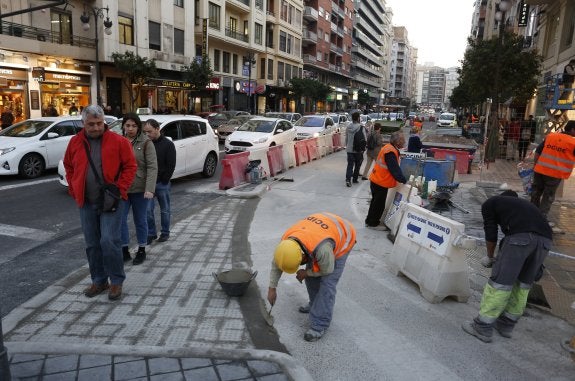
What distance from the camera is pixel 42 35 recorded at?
23.8 m

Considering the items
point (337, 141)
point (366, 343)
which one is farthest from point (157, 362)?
point (337, 141)

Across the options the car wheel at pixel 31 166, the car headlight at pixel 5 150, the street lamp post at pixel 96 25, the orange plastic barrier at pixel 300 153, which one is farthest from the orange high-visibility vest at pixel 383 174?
the street lamp post at pixel 96 25

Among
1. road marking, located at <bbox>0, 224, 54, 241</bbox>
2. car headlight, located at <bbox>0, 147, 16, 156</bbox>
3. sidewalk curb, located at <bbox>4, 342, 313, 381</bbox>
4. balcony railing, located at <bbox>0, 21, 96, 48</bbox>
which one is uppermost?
balcony railing, located at <bbox>0, 21, 96, 48</bbox>

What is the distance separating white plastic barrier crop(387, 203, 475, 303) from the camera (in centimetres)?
471

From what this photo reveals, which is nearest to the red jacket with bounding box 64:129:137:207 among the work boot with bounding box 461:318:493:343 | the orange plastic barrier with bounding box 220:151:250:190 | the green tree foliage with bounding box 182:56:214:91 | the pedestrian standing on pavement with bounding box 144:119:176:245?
the pedestrian standing on pavement with bounding box 144:119:176:245

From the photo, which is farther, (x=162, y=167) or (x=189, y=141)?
(x=189, y=141)

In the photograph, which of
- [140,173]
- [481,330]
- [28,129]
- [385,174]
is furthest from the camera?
[28,129]

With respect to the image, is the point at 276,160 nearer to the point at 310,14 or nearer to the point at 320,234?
the point at 320,234

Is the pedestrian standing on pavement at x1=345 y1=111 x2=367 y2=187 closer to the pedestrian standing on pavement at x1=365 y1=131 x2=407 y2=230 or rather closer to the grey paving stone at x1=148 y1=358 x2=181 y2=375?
the pedestrian standing on pavement at x1=365 y1=131 x2=407 y2=230

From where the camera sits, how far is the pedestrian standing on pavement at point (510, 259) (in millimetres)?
3941

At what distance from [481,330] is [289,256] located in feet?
7.01

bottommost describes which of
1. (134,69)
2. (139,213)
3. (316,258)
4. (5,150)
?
(139,213)

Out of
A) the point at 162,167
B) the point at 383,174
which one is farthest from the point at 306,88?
the point at 162,167

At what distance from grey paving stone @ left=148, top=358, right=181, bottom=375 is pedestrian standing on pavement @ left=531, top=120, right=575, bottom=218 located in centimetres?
703
